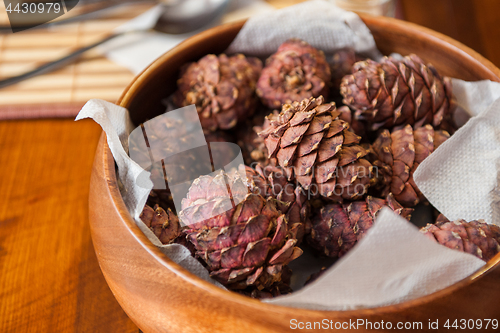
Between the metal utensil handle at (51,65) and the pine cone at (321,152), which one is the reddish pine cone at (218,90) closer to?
the pine cone at (321,152)

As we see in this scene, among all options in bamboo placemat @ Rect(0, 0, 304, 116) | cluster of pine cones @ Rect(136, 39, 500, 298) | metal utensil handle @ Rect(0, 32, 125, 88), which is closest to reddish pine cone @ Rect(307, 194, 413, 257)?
cluster of pine cones @ Rect(136, 39, 500, 298)

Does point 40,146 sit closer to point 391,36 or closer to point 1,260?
point 1,260

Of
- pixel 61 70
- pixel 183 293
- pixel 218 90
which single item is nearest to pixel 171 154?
pixel 218 90

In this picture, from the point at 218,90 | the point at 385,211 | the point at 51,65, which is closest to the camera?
the point at 385,211

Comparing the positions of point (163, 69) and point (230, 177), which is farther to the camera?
point (163, 69)

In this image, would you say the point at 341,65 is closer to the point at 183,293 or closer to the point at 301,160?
the point at 301,160

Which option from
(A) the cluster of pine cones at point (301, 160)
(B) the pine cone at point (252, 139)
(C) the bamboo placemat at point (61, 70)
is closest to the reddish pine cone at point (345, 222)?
(A) the cluster of pine cones at point (301, 160)

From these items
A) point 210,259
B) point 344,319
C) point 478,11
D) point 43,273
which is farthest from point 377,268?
point 478,11
